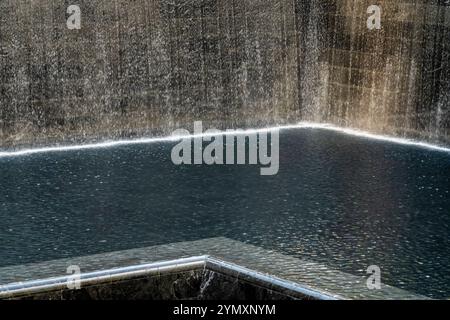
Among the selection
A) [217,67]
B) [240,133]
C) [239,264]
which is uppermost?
[217,67]

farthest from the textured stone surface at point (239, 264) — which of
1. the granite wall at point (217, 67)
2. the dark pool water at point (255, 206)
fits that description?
the granite wall at point (217, 67)

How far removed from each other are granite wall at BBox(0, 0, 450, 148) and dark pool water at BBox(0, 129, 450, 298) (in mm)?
597

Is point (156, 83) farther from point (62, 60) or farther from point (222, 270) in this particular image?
point (222, 270)

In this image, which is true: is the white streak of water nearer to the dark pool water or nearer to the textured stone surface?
the dark pool water

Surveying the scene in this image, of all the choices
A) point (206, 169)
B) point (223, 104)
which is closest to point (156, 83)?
point (223, 104)

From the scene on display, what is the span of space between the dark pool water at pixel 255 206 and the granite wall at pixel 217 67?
1.96 ft

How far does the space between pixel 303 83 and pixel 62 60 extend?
8.30ft

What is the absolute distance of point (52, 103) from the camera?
7555 millimetres

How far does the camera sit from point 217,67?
8195mm

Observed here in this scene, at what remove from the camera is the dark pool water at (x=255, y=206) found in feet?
13.9

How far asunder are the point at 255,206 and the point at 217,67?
3246 mm

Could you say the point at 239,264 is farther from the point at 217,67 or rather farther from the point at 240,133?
the point at 217,67

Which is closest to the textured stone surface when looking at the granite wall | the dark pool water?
the dark pool water

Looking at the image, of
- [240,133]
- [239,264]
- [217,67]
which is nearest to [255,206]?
[239,264]
